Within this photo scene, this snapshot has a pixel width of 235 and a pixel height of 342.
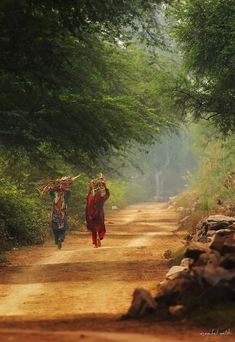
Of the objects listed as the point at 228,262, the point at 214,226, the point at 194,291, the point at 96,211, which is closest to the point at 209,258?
the point at 228,262

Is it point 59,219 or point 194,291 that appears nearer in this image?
point 194,291

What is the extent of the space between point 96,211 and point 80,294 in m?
7.82

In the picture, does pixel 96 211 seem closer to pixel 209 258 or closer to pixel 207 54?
pixel 207 54

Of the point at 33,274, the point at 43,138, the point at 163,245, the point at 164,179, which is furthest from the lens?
the point at 164,179

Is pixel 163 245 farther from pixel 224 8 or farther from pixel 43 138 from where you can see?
pixel 224 8

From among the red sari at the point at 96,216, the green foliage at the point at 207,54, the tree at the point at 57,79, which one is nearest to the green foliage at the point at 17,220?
the red sari at the point at 96,216

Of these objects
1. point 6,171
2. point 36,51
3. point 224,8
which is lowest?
point 6,171

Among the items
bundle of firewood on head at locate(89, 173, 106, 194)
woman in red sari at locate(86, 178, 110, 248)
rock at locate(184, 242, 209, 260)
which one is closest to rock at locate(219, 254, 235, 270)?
rock at locate(184, 242, 209, 260)

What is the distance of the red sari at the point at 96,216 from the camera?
16.6 m

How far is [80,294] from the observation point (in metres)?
8.97

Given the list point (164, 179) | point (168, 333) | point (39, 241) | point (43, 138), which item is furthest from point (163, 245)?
point (164, 179)

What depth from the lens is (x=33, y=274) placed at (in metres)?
11.5

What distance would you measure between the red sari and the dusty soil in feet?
3.34

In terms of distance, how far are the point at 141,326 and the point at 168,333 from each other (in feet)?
1.40
